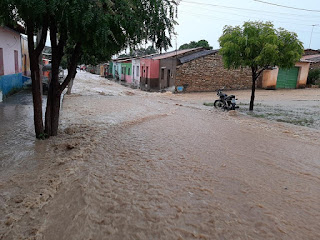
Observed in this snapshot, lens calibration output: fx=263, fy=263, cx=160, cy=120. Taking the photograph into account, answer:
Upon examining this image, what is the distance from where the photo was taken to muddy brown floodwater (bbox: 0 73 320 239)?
321 centimetres

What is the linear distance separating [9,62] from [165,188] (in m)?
12.6

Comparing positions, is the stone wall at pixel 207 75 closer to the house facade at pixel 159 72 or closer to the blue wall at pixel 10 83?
the house facade at pixel 159 72

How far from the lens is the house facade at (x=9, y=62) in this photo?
1210 cm

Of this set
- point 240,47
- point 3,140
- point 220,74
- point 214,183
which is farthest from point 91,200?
point 220,74

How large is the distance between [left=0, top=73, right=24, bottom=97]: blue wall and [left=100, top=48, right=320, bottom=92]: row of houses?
10.6m

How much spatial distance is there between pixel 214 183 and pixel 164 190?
907 millimetres

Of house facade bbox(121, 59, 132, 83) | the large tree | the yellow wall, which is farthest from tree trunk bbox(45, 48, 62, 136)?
the yellow wall

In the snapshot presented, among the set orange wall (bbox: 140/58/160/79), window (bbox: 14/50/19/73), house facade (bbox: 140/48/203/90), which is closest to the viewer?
window (bbox: 14/50/19/73)

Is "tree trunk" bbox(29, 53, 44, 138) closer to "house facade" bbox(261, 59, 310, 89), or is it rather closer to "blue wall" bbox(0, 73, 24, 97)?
"blue wall" bbox(0, 73, 24, 97)

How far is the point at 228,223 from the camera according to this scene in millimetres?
3322

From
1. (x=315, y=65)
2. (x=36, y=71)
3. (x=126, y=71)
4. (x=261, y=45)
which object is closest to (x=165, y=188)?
(x=36, y=71)

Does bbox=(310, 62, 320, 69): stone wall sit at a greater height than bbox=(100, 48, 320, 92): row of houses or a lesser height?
greater

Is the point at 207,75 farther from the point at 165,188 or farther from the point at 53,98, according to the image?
the point at 165,188

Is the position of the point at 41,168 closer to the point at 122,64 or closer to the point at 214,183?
the point at 214,183
